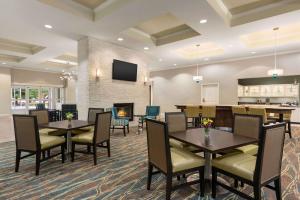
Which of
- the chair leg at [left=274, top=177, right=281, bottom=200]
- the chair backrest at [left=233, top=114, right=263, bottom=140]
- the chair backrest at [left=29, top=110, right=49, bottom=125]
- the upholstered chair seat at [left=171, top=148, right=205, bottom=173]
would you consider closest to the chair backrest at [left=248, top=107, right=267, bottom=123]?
the chair backrest at [left=233, top=114, right=263, bottom=140]

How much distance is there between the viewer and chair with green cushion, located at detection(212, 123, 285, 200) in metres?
1.87

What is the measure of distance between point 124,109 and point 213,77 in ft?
17.3

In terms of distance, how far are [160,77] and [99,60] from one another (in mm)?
6492

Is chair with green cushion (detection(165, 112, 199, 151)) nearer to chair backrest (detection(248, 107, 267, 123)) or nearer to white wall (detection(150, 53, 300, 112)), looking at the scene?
chair backrest (detection(248, 107, 267, 123))

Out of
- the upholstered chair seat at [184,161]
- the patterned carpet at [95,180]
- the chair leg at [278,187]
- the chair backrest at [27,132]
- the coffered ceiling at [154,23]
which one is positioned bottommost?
the patterned carpet at [95,180]

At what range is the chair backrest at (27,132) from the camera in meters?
2.95

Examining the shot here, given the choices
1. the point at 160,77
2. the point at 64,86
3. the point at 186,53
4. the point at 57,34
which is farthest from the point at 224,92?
the point at 64,86

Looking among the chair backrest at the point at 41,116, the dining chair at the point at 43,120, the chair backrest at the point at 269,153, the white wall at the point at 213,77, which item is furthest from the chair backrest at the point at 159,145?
the white wall at the point at 213,77

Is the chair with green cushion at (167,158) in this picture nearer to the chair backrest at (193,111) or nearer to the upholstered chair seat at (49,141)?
the upholstered chair seat at (49,141)

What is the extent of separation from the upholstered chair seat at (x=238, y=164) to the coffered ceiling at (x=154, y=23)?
308cm

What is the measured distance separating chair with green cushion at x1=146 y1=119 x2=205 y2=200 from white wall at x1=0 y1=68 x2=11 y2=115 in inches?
489

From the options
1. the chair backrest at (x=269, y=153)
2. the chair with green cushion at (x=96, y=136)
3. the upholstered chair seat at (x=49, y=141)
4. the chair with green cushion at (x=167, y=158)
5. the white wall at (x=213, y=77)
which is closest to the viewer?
the chair backrest at (x=269, y=153)

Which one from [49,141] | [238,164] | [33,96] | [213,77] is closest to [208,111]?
[213,77]

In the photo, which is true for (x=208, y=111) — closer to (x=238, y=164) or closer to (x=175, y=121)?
(x=175, y=121)
